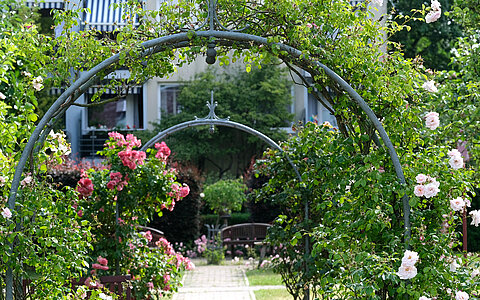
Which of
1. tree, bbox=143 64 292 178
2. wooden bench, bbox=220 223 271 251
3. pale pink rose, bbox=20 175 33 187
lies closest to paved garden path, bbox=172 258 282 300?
wooden bench, bbox=220 223 271 251

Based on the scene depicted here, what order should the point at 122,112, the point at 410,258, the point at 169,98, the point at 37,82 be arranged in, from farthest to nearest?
the point at 122,112
the point at 169,98
the point at 37,82
the point at 410,258

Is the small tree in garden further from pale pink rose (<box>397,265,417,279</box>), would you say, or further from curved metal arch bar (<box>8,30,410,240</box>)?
pale pink rose (<box>397,265,417,279</box>)

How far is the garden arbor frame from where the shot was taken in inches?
201

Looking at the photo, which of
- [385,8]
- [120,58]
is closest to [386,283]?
[120,58]

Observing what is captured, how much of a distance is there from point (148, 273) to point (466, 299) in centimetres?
404

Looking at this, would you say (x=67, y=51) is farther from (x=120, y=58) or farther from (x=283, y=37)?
(x=283, y=37)

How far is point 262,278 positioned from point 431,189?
7549 mm

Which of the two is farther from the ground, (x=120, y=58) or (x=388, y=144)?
(x=120, y=58)

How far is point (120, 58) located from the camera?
17.2ft

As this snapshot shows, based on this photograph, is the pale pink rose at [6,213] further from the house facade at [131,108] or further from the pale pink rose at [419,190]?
the house facade at [131,108]

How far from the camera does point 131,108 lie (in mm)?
21625

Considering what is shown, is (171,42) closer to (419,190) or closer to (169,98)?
(419,190)

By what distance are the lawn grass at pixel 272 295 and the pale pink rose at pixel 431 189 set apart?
17.6 feet

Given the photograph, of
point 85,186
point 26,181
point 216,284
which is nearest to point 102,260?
point 85,186
